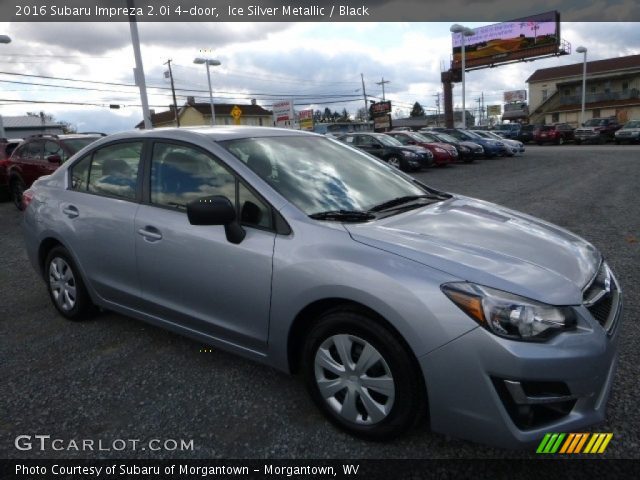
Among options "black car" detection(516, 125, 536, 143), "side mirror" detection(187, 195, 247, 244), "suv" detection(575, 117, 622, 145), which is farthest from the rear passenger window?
Answer: "black car" detection(516, 125, 536, 143)

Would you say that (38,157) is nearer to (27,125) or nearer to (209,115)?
(209,115)

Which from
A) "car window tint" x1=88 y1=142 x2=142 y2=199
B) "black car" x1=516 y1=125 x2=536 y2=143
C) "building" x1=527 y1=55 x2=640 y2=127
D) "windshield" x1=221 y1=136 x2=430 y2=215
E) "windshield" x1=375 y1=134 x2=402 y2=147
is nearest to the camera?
"windshield" x1=221 y1=136 x2=430 y2=215

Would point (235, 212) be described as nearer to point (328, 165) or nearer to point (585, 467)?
point (328, 165)

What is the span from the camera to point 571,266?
2.45m

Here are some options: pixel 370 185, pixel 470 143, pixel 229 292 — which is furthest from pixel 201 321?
pixel 470 143

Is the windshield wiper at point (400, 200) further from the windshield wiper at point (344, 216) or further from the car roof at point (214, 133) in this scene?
the car roof at point (214, 133)

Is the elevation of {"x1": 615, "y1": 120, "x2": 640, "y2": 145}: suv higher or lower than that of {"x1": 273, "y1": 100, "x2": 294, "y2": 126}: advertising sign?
lower

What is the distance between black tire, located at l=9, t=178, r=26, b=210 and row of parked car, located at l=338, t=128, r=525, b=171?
8867 millimetres

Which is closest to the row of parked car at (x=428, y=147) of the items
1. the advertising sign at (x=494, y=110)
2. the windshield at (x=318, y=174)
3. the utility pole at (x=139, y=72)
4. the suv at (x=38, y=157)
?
→ the utility pole at (x=139, y=72)

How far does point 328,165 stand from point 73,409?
2.13 m

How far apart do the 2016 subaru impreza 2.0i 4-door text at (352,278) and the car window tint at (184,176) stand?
11 mm

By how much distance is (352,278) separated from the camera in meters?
2.30

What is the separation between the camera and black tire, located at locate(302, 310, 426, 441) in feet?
7.30

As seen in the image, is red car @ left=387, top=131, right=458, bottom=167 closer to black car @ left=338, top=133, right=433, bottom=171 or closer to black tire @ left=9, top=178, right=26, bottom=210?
black car @ left=338, top=133, right=433, bottom=171
